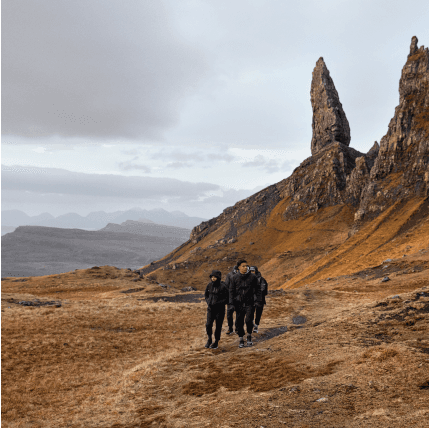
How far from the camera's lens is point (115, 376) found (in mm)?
11828

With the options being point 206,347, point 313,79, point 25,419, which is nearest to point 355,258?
point 206,347

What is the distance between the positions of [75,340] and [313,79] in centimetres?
12377

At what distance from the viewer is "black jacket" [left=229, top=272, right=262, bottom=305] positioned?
1276 cm

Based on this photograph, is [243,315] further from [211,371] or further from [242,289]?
[211,371]

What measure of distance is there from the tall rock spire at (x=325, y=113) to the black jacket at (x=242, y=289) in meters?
107

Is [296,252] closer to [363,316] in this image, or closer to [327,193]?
[327,193]

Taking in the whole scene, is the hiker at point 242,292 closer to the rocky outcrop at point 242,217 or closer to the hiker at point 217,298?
the hiker at point 217,298

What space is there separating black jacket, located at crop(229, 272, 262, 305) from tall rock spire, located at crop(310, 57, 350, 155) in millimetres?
106976

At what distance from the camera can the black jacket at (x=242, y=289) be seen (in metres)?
12.8

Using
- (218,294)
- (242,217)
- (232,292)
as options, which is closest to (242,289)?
(232,292)

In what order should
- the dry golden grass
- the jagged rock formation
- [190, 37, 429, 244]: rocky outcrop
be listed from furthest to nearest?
[190, 37, 429, 244]: rocky outcrop → the jagged rock formation → the dry golden grass

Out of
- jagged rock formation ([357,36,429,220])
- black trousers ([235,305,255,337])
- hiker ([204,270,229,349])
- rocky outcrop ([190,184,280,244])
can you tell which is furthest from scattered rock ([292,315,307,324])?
rocky outcrop ([190,184,280,244])

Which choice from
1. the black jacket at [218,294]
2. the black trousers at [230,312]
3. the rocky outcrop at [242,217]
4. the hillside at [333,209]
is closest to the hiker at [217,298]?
the black jacket at [218,294]

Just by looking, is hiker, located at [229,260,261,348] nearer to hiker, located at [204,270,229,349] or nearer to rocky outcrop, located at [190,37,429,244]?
hiker, located at [204,270,229,349]
